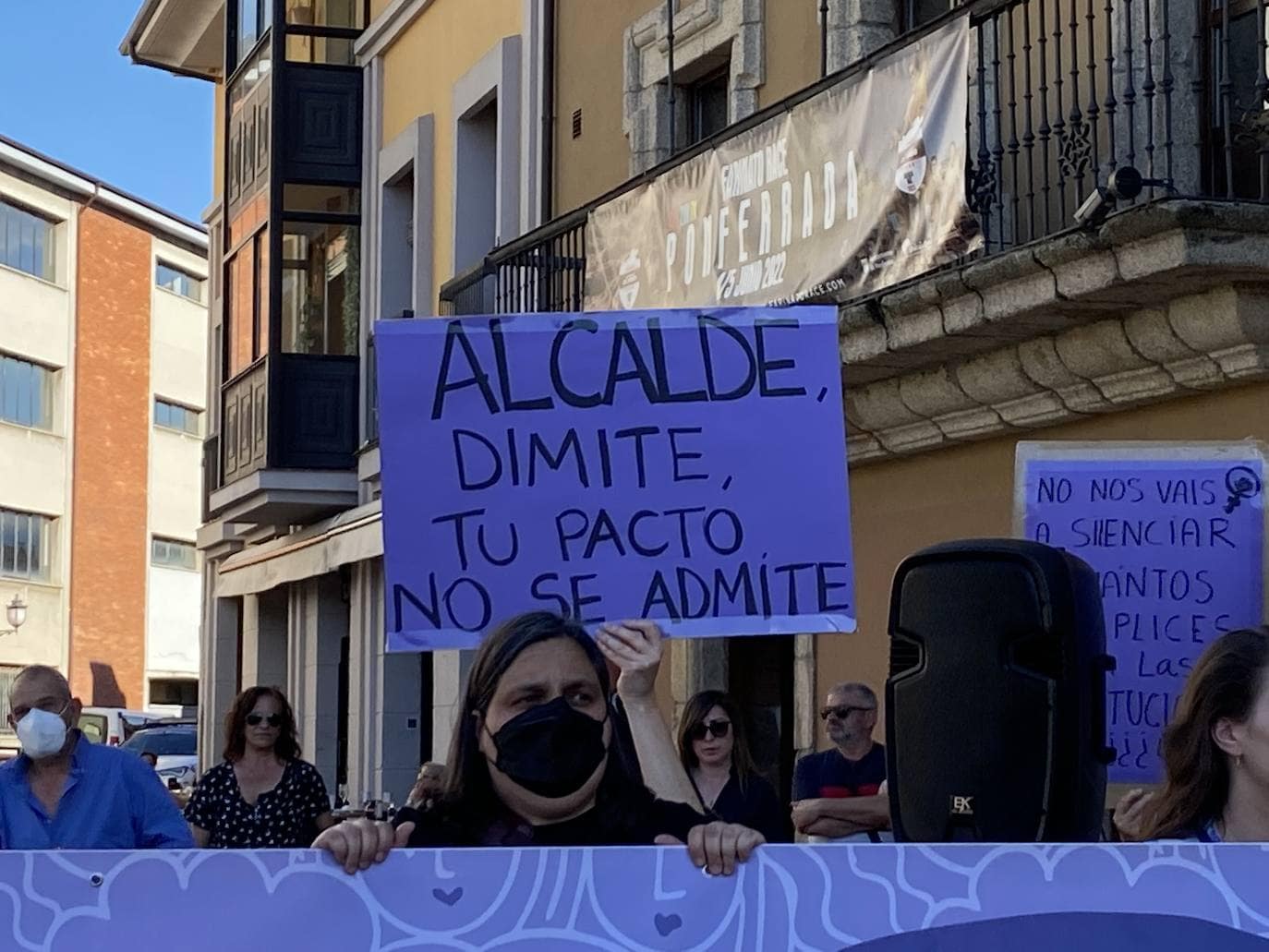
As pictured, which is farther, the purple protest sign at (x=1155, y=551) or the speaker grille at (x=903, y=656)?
the purple protest sign at (x=1155, y=551)

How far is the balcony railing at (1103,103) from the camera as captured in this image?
28.5 ft

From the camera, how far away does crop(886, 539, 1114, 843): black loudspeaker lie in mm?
4762

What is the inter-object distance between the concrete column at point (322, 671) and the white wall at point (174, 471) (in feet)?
89.3

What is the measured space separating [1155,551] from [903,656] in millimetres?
1394

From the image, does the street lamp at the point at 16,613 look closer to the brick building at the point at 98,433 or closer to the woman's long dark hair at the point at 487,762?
the brick building at the point at 98,433

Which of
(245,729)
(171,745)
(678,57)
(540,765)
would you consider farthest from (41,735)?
(171,745)

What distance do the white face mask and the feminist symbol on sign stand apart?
3078 millimetres

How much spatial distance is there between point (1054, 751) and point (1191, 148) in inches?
195

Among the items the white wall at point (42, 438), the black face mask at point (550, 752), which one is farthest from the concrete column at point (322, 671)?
the white wall at point (42, 438)

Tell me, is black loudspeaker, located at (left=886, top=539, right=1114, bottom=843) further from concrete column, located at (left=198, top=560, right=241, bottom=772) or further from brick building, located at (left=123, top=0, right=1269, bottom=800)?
concrete column, located at (left=198, top=560, right=241, bottom=772)

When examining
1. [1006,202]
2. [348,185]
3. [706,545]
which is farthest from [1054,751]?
[348,185]

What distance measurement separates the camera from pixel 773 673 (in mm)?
13250

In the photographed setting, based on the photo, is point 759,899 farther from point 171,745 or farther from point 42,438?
point 42,438

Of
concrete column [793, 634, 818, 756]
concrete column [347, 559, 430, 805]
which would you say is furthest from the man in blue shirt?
concrete column [347, 559, 430, 805]
